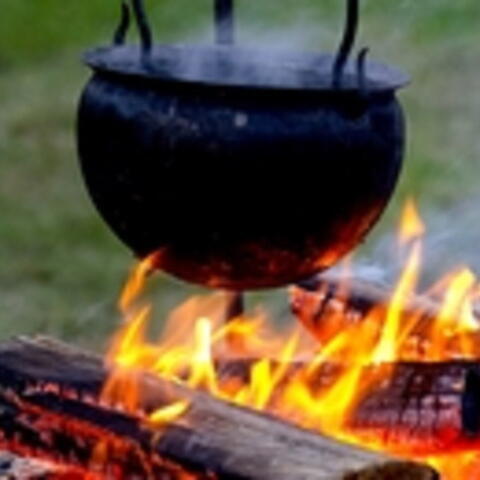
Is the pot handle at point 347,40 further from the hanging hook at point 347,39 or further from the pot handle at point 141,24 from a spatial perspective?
the pot handle at point 141,24

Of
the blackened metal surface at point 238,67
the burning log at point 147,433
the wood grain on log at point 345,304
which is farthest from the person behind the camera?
the wood grain on log at point 345,304

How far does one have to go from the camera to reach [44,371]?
3.49 meters

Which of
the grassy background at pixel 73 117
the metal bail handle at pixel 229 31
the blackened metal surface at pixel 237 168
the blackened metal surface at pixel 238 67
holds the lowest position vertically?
the grassy background at pixel 73 117

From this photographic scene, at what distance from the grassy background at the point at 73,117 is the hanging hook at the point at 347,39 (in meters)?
3.03

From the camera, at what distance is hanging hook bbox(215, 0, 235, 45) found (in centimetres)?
342

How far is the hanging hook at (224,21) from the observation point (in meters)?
3.42

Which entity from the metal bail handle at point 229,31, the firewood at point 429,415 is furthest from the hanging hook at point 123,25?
the firewood at point 429,415

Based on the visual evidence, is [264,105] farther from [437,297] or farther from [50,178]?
[50,178]

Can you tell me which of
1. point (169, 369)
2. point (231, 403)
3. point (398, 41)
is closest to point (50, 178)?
point (398, 41)

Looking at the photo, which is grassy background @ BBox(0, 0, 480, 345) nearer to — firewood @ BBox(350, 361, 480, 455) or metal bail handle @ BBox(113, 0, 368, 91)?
firewood @ BBox(350, 361, 480, 455)

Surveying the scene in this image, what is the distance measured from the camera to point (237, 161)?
3.08 metres

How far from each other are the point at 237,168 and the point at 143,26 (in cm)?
38

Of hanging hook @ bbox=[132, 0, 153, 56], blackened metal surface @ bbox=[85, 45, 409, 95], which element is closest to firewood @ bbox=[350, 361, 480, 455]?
blackened metal surface @ bbox=[85, 45, 409, 95]

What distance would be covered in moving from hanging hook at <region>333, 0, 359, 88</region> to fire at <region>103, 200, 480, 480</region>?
607 mm
